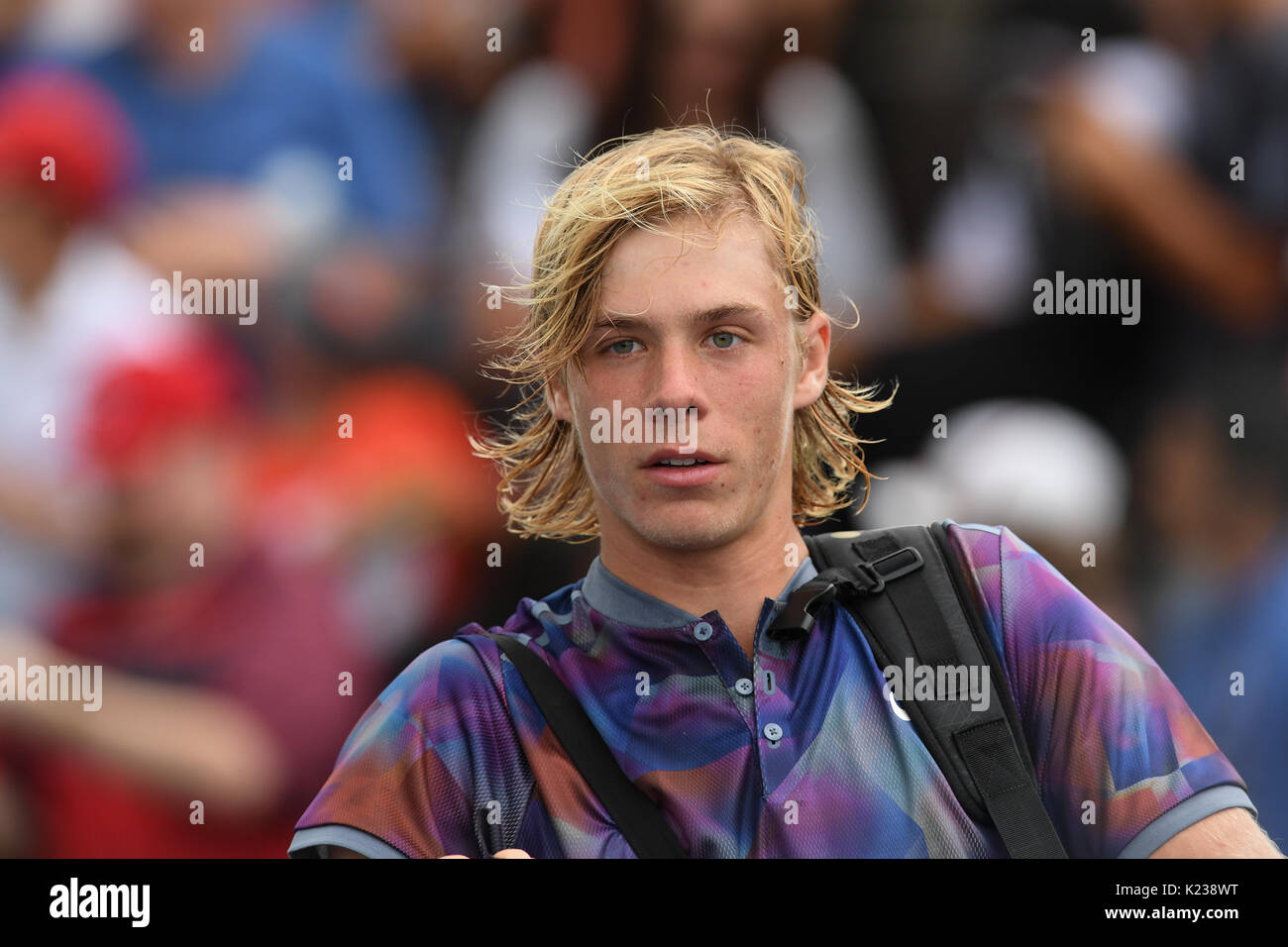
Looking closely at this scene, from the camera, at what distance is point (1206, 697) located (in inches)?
116

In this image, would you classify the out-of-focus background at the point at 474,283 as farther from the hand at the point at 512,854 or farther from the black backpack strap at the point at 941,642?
the hand at the point at 512,854

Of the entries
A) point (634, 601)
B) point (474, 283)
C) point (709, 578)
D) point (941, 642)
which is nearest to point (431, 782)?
point (634, 601)

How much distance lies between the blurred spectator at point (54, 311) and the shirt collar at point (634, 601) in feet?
5.40

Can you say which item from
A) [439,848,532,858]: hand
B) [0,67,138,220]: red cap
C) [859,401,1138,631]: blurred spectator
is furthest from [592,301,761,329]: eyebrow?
[0,67,138,220]: red cap

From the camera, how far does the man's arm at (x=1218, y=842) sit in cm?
189

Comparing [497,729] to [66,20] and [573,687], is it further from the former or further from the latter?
[66,20]

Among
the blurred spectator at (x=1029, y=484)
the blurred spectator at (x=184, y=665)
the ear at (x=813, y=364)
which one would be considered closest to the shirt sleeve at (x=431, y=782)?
the ear at (x=813, y=364)

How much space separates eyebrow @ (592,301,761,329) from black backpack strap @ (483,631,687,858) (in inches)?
21.1

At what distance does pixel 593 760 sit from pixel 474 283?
68.5 inches

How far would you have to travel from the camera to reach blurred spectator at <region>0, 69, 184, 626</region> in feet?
10.4

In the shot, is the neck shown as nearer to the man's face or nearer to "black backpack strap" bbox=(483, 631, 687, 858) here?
the man's face
